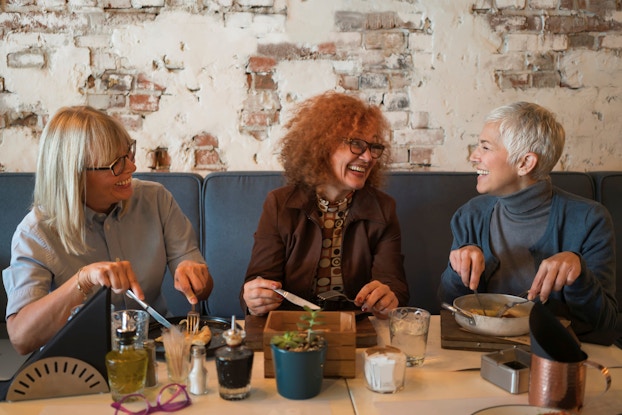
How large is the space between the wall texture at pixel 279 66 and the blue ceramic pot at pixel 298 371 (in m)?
1.62

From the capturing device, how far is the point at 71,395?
1.20 m

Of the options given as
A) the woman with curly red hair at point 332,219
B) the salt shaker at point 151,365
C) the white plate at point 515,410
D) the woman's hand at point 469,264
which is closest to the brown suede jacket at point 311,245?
the woman with curly red hair at point 332,219

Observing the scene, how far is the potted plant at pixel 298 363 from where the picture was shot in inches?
45.5

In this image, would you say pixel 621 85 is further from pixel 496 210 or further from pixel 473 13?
pixel 496 210

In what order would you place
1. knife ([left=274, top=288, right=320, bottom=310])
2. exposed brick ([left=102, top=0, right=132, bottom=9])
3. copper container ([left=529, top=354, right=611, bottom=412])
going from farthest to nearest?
exposed brick ([left=102, top=0, right=132, bottom=9]) < knife ([left=274, top=288, right=320, bottom=310]) < copper container ([left=529, top=354, right=611, bottom=412])

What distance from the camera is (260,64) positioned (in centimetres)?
264

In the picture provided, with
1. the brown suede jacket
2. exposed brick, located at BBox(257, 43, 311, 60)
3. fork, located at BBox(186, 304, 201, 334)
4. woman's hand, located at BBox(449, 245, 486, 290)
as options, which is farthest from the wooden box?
exposed brick, located at BBox(257, 43, 311, 60)

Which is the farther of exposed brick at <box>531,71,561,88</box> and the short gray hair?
exposed brick at <box>531,71,561,88</box>

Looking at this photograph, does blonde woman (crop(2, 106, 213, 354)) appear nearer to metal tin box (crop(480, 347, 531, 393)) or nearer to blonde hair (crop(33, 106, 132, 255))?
blonde hair (crop(33, 106, 132, 255))

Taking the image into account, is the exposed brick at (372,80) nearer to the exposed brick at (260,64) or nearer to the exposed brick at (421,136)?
the exposed brick at (421,136)

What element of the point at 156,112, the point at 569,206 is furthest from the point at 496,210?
the point at 156,112

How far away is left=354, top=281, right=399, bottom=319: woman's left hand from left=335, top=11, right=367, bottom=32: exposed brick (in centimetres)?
138

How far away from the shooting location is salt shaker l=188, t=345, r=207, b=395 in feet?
3.88

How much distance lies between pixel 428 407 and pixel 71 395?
0.69 metres
